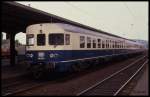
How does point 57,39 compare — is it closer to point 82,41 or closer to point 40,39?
point 40,39

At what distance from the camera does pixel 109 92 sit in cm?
1384

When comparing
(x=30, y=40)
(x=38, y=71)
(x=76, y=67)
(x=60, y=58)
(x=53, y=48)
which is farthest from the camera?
(x=76, y=67)

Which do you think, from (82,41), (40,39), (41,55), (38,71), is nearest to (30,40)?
(40,39)

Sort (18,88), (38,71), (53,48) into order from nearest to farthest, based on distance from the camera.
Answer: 1. (18,88)
2. (53,48)
3. (38,71)

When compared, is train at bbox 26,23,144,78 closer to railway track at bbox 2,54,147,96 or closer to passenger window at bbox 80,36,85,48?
passenger window at bbox 80,36,85,48

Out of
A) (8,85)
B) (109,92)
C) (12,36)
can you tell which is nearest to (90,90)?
(109,92)

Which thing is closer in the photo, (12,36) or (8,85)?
(8,85)

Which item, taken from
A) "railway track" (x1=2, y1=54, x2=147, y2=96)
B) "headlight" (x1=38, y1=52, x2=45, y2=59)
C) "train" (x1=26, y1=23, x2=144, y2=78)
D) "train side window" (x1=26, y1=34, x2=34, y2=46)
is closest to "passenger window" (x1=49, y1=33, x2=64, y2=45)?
"train" (x1=26, y1=23, x2=144, y2=78)

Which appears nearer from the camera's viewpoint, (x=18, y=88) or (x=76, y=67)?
(x=18, y=88)

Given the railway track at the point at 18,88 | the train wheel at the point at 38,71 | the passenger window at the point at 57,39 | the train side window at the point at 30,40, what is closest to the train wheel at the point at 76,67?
the train wheel at the point at 38,71

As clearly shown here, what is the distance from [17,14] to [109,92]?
317 inches

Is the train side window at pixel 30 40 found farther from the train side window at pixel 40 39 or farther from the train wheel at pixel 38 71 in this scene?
the train wheel at pixel 38 71

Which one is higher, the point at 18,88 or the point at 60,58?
the point at 60,58

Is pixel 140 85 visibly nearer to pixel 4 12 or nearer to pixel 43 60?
pixel 43 60
